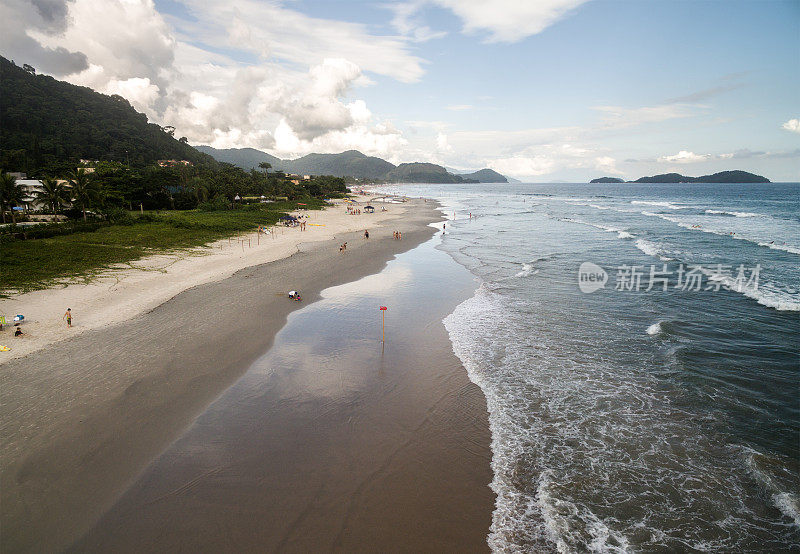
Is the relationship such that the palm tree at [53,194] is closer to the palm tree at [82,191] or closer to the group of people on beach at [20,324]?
the palm tree at [82,191]

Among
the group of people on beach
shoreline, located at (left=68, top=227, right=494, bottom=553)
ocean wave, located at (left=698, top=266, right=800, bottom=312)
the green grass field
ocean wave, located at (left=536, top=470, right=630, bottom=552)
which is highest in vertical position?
the green grass field

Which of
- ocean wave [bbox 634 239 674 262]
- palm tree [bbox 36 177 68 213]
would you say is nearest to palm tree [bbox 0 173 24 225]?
palm tree [bbox 36 177 68 213]

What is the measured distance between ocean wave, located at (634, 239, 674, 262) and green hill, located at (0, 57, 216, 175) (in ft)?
264

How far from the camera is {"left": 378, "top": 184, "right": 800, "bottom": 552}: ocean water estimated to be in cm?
702

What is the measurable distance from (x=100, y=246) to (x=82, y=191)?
15994 millimetres

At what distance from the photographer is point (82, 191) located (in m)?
38.7

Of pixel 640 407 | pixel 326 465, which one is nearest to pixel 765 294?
pixel 640 407

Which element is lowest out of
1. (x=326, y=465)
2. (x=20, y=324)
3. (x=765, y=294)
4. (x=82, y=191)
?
(x=326, y=465)

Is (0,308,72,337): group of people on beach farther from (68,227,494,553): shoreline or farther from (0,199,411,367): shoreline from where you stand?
(68,227,494,553): shoreline

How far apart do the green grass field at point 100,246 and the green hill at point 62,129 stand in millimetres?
32592

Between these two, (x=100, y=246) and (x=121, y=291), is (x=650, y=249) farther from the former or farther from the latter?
(x=100, y=246)

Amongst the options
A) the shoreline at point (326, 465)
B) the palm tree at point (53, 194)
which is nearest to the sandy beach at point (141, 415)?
the shoreline at point (326, 465)

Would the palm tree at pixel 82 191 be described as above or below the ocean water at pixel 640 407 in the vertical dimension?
above

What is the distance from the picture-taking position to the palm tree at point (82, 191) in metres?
38.3
